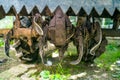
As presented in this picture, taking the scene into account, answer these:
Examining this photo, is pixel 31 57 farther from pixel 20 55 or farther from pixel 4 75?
pixel 4 75

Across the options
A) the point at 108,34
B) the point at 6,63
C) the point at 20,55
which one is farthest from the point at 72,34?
the point at 6,63

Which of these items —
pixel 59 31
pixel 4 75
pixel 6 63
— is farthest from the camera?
pixel 6 63

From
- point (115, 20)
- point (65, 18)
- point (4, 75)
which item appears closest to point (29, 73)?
point (4, 75)

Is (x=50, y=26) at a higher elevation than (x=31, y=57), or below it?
higher

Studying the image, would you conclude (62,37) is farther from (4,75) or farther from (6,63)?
(6,63)

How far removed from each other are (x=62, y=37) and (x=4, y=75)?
3.66 ft

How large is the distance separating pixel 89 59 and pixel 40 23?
1210 mm

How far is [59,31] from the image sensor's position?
3.25 meters

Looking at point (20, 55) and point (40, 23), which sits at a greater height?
point (40, 23)

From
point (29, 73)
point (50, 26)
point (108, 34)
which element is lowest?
point (29, 73)

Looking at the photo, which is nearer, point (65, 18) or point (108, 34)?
point (65, 18)

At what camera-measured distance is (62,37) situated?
10.7ft

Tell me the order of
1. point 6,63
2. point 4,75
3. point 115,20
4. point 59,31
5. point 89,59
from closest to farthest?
1. point 59,31
2. point 115,20
3. point 4,75
4. point 89,59
5. point 6,63

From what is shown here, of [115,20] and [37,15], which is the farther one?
[115,20]
